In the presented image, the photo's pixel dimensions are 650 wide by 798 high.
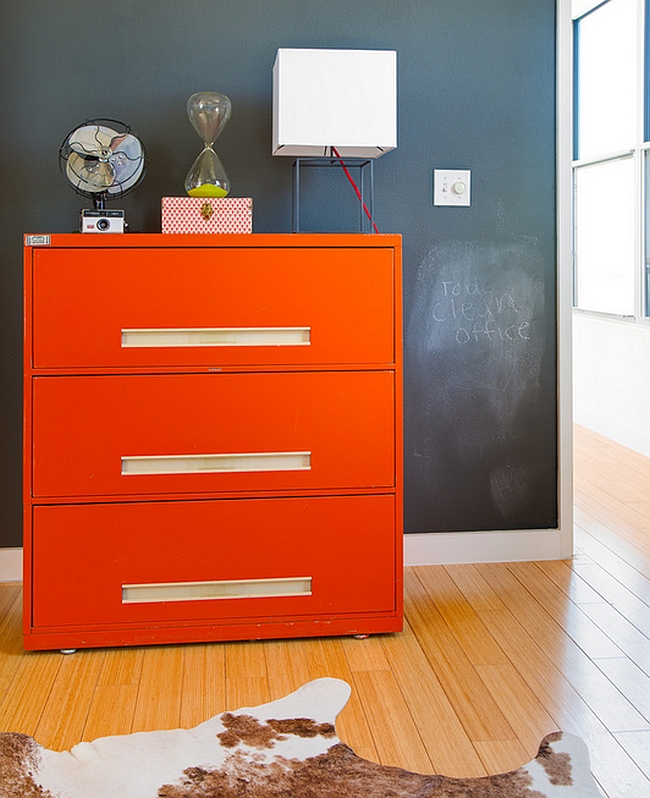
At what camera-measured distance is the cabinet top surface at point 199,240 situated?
2.40m

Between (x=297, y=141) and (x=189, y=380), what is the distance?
701mm

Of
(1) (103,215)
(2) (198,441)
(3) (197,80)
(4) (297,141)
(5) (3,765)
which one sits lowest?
(5) (3,765)

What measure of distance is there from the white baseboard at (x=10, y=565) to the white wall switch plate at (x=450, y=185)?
1718 mm

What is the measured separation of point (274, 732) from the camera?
2.01 m

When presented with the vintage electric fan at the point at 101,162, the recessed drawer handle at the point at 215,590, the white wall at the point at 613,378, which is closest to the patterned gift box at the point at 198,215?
the vintage electric fan at the point at 101,162

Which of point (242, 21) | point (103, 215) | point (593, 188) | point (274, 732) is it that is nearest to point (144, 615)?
point (274, 732)

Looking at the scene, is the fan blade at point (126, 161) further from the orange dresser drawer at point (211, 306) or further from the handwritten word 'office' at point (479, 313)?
the handwritten word 'office' at point (479, 313)

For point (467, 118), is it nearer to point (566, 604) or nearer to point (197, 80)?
point (197, 80)

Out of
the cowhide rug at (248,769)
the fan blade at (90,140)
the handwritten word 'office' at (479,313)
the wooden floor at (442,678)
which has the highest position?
the fan blade at (90,140)

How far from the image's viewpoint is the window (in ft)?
17.0

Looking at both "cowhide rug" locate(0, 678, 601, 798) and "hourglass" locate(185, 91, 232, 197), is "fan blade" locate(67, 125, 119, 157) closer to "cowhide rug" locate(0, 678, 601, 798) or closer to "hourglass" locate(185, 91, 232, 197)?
"hourglass" locate(185, 91, 232, 197)

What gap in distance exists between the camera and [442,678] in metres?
2.30

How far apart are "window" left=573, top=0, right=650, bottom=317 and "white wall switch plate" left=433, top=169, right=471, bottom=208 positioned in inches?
93.7

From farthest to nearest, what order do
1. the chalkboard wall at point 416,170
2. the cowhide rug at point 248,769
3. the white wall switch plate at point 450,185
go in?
the white wall switch plate at point 450,185 < the chalkboard wall at point 416,170 < the cowhide rug at point 248,769
